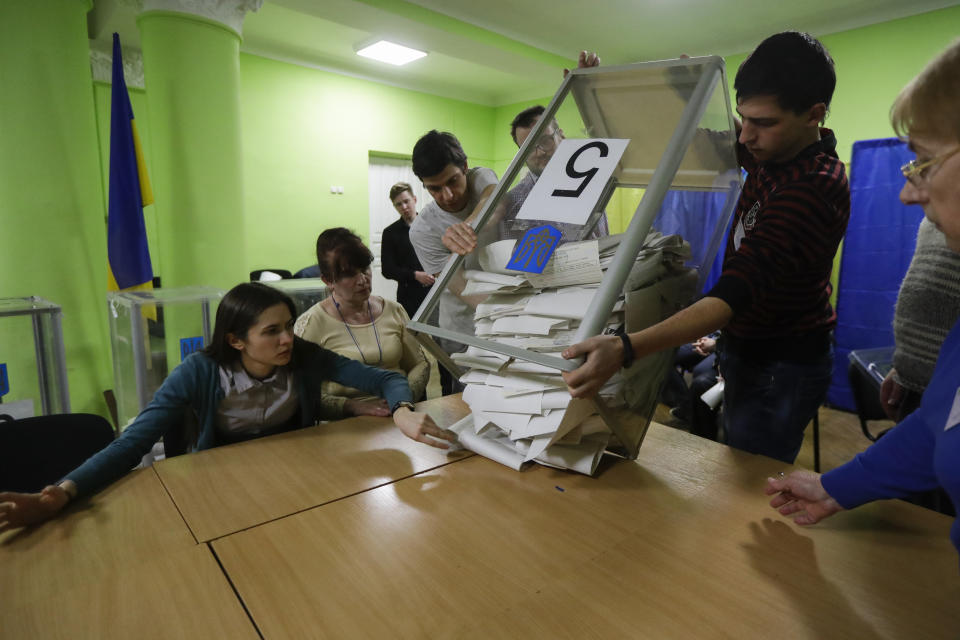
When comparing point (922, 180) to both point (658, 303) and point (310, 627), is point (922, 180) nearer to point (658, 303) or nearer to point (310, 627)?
point (658, 303)

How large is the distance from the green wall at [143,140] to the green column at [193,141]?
133 mm

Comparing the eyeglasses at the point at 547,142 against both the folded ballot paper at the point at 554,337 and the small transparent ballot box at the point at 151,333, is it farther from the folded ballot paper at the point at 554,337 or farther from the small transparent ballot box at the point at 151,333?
the small transparent ballot box at the point at 151,333

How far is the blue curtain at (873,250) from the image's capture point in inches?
144

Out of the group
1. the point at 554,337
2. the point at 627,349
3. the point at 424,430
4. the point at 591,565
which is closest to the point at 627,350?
the point at 627,349

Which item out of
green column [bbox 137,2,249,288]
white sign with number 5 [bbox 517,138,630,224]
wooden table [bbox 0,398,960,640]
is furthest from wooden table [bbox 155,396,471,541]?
green column [bbox 137,2,249,288]

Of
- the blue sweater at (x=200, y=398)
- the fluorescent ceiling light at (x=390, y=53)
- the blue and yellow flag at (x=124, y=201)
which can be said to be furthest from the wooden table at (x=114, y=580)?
the fluorescent ceiling light at (x=390, y=53)

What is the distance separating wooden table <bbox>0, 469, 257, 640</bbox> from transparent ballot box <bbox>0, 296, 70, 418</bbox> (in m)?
2.21

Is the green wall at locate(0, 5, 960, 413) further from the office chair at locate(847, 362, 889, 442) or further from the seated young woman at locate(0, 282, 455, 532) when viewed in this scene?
the office chair at locate(847, 362, 889, 442)

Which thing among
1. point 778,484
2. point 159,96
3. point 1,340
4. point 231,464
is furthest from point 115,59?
point 778,484

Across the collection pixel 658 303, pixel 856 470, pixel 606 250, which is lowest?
pixel 856 470

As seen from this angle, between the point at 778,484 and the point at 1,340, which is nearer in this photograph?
the point at 778,484

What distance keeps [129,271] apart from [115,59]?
1.31 metres

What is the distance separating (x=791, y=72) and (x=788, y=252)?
13.5 inches

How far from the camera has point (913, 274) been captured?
119cm
